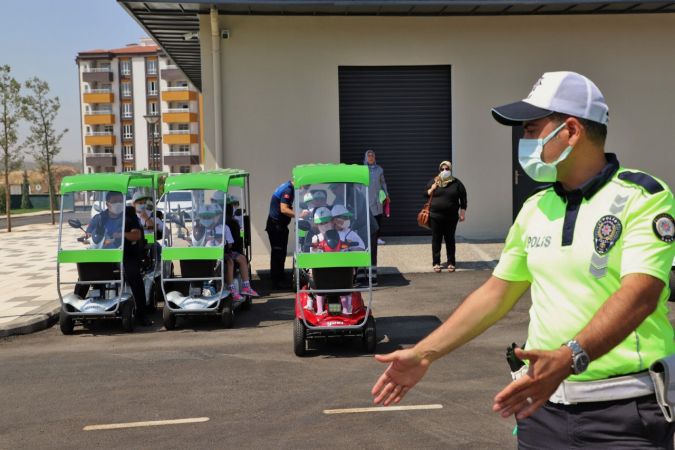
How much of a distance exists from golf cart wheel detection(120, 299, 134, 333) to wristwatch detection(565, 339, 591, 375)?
8.87 m

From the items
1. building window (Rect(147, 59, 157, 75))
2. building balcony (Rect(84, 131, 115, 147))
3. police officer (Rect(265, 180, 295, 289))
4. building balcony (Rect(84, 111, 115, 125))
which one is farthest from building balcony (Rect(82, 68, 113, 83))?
police officer (Rect(265, 180, 295, 289))

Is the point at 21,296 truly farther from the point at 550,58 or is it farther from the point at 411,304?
the point at 550,58

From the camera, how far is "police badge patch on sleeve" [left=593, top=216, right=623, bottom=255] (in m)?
A: 2.60

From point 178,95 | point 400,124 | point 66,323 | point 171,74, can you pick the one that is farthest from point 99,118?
point 66,323

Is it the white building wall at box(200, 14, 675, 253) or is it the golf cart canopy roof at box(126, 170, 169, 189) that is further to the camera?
the white building wall at box(200, 14, 675, 253)

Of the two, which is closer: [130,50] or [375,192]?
[375,192]

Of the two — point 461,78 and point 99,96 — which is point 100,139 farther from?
point 461,78

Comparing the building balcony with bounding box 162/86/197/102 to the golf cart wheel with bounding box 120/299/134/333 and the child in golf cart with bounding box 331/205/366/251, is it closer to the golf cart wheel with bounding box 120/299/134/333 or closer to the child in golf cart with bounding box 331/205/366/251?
the golf cart wheel with bounding box 120/299/134/333

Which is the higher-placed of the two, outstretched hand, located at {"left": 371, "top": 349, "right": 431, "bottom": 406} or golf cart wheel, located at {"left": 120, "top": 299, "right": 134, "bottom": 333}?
outstretched hand, located at {"left": 371, "top": 349, "right": 431, "bottom": 406}

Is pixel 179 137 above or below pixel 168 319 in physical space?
above

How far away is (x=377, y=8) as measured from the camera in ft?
55.5

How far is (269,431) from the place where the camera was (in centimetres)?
613

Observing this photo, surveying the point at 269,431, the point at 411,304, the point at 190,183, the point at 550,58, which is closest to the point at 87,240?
the point at 190,183

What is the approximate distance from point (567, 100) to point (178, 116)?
10655cm
